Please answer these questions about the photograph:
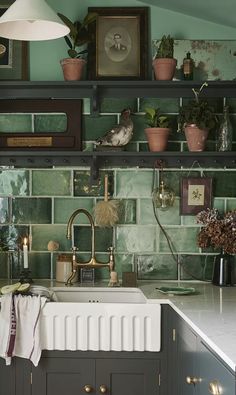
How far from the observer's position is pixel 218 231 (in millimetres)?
3455

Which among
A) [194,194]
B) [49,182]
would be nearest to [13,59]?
[49,182]

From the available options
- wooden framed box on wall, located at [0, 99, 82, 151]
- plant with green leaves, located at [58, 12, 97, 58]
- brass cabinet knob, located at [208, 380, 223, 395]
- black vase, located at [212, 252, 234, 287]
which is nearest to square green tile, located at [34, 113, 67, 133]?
wooden framed box on wall, located at [0, 99, 82, 151]

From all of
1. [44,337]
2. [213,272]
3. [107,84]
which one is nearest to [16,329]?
[44,337]

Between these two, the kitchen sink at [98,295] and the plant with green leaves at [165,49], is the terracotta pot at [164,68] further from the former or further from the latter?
the kitchen sink at [98,295]

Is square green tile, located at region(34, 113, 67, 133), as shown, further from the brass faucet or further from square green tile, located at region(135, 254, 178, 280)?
square green tile, located at region(135, 254, 178, 280)

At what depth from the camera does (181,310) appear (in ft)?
8.70

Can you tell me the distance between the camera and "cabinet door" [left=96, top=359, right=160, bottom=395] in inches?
120

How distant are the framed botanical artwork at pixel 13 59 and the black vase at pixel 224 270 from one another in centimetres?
157

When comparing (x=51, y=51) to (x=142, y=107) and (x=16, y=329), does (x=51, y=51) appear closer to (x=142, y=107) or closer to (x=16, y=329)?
(x=142, y=107)

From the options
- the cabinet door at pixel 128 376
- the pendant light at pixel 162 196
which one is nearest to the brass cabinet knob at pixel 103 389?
the cabinet door at pixel 128 376

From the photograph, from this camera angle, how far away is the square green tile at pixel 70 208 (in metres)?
3.71

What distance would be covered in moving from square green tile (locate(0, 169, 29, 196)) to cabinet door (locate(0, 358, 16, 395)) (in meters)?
1.06

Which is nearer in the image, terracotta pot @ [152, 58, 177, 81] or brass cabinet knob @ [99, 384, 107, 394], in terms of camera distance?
brass cabinet knob @ [99, 384, 107, 394]

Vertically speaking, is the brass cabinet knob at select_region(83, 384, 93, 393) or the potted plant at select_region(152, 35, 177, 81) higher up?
the potted plant at select_region(152, 35, 177, 81)
